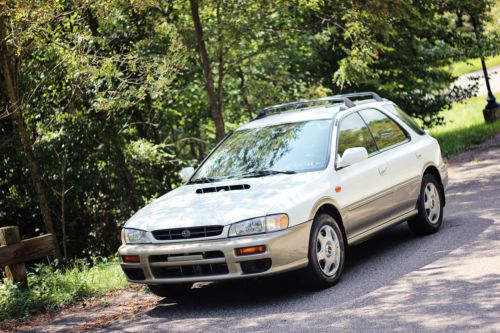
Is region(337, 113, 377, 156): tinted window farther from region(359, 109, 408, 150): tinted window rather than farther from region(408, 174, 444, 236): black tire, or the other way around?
region(408, 174, 444, 236): black tire

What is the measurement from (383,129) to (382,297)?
309 centimetres

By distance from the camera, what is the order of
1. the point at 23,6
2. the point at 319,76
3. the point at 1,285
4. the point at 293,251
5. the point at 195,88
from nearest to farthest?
the point at 293,251
the point at 1,285
the point at 23,6
the point at 195,88
the point at 319,76

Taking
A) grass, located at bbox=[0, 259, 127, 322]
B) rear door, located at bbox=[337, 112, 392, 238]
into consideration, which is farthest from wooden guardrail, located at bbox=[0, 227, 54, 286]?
rear door, located at bbox=[337, 112, 392, 238]

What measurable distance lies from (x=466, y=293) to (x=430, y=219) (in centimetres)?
321

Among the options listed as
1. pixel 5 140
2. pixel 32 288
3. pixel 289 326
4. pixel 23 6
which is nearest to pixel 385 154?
pixel 289 326

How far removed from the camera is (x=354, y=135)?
9.23 m

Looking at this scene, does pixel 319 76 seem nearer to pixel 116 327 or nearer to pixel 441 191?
pixel 441 191

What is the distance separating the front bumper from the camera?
7422 mm

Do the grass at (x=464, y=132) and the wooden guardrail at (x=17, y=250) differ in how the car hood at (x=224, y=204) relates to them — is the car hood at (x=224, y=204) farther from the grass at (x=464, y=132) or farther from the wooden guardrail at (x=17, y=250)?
the grass at (x=464, y=132)

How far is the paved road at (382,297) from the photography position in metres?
6.41

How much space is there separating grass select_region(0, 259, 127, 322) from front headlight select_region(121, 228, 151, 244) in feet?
4.43

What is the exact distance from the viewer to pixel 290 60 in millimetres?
20359

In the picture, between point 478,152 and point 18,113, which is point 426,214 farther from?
point 478,152

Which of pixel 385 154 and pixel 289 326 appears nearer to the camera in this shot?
pixel 289 326
